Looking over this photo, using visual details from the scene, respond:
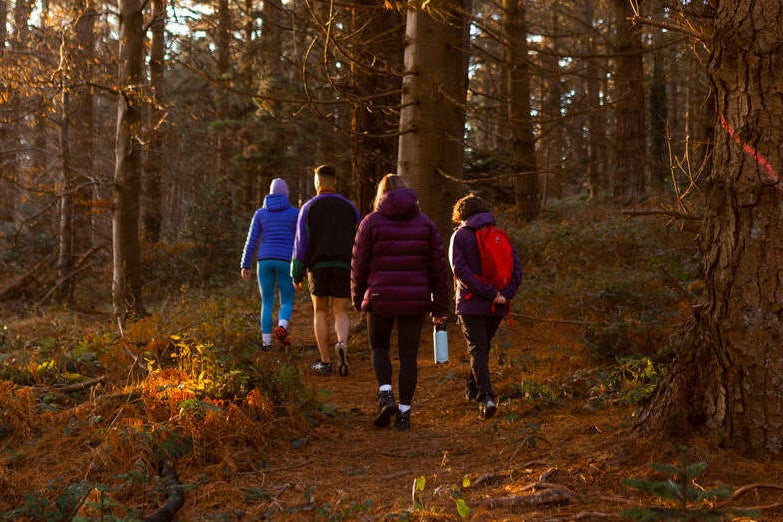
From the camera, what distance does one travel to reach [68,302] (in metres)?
14.6

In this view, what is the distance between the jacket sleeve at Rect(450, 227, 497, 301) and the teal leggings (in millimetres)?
3355

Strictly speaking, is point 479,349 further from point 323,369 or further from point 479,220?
point 323,369

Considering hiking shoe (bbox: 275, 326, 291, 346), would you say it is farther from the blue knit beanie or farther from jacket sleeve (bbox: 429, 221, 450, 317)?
jacket sleeve (bbox: 429, 221, 450, 317)

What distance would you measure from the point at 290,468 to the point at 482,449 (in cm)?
139

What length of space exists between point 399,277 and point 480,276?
30.9 inches

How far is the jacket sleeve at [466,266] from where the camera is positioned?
595 centimetres

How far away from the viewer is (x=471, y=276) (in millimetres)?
5969

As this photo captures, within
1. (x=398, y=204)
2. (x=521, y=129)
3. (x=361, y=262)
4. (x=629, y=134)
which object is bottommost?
(x=361, y=262)

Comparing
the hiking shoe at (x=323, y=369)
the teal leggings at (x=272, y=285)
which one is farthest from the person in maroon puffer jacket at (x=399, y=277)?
the teal leggings at (x=272, y=285)

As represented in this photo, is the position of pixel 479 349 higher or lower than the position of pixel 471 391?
higher

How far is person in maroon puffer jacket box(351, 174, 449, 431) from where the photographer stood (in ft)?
18.8

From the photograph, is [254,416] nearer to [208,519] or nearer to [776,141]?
[208,519]

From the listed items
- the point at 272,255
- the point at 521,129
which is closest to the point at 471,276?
the point at 272,255

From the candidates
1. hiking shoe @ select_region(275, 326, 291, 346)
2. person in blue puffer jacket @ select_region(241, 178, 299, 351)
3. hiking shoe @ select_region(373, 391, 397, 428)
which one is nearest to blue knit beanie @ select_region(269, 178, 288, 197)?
person in blue puffer jacket @ select_region(241, 178, 299, 351)
